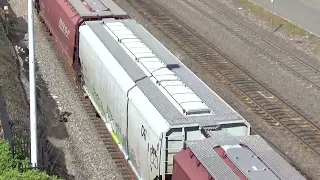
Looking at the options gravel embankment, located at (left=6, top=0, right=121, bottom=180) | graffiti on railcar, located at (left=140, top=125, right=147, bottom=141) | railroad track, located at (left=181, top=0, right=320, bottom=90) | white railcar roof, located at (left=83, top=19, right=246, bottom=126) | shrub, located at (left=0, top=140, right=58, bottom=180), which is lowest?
gravel embankment, located at (left=6, top=0, right=121, bottom=180)

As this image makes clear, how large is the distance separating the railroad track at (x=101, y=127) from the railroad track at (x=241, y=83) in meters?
6.35

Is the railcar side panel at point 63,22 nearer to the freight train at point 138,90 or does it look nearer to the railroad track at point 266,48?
the freight train at point 138,90

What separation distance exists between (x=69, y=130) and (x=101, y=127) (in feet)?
4.03

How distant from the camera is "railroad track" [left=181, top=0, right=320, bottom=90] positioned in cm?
2514

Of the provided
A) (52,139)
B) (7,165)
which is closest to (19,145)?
(7,165)

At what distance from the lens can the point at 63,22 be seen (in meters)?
22.8

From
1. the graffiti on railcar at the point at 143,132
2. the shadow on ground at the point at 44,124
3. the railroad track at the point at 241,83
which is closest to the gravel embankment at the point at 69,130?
the shadow on ground at the point at 44,124

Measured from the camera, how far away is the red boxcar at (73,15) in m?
20.9

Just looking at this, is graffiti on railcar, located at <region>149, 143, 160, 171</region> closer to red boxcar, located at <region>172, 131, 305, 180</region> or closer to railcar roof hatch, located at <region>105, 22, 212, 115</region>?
red boxcar, located at <region>172, 131, 305, 180</region>

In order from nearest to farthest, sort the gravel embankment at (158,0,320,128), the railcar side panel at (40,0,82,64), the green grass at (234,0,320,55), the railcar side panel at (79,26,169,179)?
the railcar side panel at (79,26,169,179), the railcar side panel at (40,0,82,64), the gravel embankment at (158,0,320,128), the green grass at (234,0,320,55)

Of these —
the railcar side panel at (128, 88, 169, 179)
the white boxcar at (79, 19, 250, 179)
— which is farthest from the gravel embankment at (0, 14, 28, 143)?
the railcar side panel at (128, 88, 169, 179)

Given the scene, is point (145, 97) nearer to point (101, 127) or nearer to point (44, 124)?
point (101, 127)

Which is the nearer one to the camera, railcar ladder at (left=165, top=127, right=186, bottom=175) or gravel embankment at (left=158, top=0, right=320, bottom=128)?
railcar ladder at (left=165, top=127, right=186, bottom=175)

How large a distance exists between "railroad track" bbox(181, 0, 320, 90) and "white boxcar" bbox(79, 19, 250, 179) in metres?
9.73
